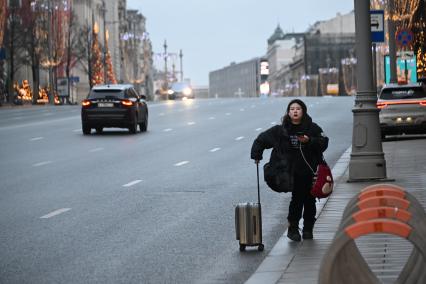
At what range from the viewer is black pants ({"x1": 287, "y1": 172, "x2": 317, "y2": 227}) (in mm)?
13070

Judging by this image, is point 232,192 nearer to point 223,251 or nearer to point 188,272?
point 223,251

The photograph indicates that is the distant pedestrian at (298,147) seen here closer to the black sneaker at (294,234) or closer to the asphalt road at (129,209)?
the black sneaker at (294,234)

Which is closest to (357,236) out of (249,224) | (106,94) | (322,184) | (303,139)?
(249,224)

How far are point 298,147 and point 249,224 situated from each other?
39.9 inches

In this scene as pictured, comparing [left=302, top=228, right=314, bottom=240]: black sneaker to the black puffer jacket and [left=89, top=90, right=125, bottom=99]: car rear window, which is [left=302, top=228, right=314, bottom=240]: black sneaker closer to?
the black puffer jacket

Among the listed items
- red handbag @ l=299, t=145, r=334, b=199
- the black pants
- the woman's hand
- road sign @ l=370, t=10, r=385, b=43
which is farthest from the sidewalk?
road sign @ l=370, t=10, r=385, b=43

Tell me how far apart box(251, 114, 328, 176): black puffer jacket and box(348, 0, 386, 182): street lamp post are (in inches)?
268

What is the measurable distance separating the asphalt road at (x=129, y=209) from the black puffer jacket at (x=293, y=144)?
3.12 ft

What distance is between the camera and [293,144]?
13.0 metres

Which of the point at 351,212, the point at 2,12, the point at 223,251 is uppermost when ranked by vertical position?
the point at 2,12

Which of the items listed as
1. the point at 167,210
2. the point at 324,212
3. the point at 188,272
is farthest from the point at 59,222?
the point at 188,272

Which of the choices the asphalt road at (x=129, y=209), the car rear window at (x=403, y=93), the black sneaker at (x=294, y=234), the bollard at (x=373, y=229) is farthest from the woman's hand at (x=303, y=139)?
the car rear window at (x=403, y=93)

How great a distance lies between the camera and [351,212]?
748 cm

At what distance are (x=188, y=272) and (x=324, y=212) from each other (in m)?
4.36
